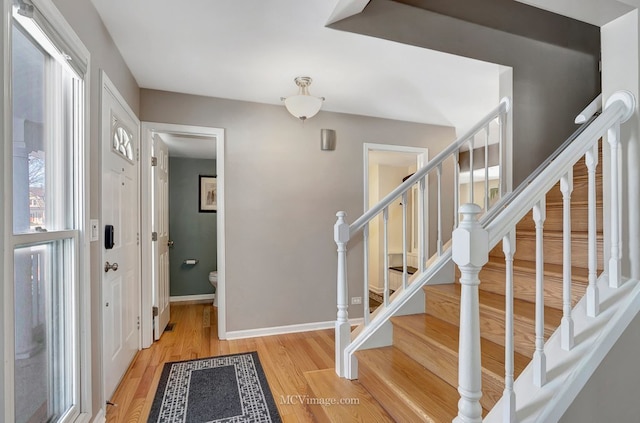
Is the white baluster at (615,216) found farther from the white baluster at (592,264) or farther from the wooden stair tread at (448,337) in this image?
the wooden stair tread at (448,337)

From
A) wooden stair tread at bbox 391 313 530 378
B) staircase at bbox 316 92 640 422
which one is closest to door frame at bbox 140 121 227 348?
staircase at bbox 316 92 640 422

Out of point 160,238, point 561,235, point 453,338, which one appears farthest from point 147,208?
point 561,235

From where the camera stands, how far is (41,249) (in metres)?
1.36

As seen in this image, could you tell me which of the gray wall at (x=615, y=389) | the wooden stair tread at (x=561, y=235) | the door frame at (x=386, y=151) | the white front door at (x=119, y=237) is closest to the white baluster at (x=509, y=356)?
the gray wall at (x=615, y=389)

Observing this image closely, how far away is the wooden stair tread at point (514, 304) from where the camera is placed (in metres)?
1.58

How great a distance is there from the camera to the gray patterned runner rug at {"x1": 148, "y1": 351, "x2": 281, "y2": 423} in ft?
6.43

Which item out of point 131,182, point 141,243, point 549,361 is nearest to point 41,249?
point 131,182

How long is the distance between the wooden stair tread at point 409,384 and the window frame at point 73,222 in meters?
1.49

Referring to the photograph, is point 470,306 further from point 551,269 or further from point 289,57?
point 289,57

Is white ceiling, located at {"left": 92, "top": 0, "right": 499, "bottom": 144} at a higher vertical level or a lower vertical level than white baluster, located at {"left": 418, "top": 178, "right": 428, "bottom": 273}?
higher

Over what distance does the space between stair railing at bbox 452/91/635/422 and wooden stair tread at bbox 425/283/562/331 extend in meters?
0.33

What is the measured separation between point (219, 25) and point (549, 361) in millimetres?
2384

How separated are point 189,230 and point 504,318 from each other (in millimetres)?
4308

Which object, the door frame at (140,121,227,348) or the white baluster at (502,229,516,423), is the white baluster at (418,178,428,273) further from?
the door frame at (140,121,227,348)
